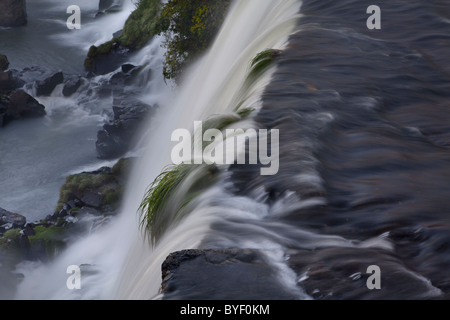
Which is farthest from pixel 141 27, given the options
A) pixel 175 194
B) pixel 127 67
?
pixel 175 194

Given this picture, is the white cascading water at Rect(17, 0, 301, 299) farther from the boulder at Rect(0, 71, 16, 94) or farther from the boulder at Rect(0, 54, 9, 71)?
the boulder at Rect(0, 54, 9, 71)

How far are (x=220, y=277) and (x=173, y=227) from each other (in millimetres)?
1349

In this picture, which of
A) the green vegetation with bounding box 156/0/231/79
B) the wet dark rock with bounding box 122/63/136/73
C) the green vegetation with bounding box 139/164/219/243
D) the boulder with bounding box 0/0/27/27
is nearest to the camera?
the green vegetation with bounding box 139/164/219/243

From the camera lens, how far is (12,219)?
14.7 metres

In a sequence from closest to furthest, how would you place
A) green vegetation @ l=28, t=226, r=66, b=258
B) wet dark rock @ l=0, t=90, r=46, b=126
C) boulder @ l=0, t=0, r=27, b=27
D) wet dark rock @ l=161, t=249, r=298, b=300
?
1. wet dark rock @ l=161, t=249, r=298, b=300
2. green vegetation @ l=28, t=226, r=66, b=258
3. wet dark rock @ l=0, t=90, r=46, b=126
4. boulder @ l=0, t=0, r=27, b=27

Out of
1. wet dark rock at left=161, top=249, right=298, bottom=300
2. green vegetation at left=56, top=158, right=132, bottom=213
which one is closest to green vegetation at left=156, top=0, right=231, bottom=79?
green vegetation at left=56, top=158, right=132, bottom=213

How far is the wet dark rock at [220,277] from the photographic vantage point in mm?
3666

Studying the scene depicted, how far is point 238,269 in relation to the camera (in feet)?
12.7

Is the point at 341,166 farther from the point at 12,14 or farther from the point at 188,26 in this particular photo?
the point at 12,14

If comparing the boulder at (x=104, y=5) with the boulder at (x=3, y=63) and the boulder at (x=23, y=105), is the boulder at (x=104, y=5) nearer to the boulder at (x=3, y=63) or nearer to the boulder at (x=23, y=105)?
the boulder at (x=3, y=63)

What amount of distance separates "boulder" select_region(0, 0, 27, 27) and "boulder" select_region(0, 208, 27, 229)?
1541 cm

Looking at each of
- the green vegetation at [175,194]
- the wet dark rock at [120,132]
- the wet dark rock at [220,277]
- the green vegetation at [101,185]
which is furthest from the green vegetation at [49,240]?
the wet dark rock at [220,277]

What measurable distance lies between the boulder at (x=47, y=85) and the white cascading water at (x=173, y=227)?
772cm

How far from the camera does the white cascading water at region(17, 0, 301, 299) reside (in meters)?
4.95
